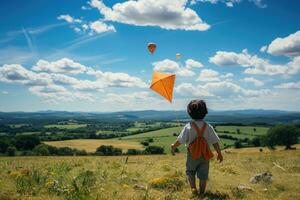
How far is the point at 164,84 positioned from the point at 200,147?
3712 millimetres

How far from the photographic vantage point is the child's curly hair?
950 cm

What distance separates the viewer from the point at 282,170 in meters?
16.2

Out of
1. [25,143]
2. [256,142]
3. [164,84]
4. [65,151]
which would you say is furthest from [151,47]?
[256,142]

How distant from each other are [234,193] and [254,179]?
9.74 feet

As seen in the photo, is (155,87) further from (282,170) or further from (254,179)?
(282,170)

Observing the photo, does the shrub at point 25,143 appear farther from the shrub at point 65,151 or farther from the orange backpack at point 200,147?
the orange backpack at point 200,147

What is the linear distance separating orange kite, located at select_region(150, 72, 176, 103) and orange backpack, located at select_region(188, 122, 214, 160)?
123 inches

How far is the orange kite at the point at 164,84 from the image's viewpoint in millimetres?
12531

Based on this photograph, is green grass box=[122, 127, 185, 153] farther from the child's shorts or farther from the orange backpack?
the orange backpack

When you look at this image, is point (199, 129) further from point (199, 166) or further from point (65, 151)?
point (65, 151)

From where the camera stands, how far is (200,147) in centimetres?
949

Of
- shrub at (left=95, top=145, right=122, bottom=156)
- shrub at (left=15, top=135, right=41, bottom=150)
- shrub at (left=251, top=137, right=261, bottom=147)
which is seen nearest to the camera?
shrub at (left=95, top=145, right=122, bottom=156)

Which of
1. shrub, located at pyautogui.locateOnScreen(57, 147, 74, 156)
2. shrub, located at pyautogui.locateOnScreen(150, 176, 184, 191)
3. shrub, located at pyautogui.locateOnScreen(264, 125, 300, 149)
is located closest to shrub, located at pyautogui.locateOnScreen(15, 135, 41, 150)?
shrub, located at pyautogui.locateOnScreen(57, 147, 74, 156)

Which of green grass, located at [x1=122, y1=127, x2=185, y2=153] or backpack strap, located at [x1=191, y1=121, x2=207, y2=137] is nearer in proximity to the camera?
backpack strap, located at [x1=191, y1=121, x2=207, y2=137]
